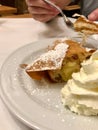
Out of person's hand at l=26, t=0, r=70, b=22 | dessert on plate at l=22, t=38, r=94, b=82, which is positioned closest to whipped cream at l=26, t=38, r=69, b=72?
dessert on plate at l=22, t=38, r=94, b=82

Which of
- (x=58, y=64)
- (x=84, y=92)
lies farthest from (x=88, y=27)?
(x=84, y=92)

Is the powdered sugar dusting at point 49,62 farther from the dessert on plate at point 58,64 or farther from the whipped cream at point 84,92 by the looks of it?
the whipped cream at point 84,92

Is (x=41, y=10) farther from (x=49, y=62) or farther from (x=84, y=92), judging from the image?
(x=84, y=92)

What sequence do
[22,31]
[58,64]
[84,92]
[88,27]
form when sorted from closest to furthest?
[84,92]
[58,64]
[88,27]
[22,31]

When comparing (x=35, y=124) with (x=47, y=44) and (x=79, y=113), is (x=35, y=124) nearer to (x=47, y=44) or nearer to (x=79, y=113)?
(x=79, y=113)

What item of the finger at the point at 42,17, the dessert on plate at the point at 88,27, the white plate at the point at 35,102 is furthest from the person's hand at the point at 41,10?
the white plate at the point at 35,102
